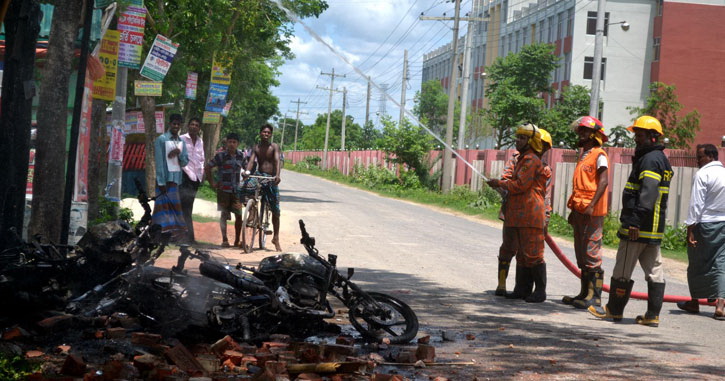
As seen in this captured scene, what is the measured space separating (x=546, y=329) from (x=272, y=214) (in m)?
6.25

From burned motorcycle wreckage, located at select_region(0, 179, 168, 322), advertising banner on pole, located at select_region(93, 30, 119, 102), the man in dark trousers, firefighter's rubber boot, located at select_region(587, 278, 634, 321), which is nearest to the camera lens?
burned motorcycle wreckage, located at select_region(0, 179, 168, 322)

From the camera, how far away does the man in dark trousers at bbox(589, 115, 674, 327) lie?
794 cm

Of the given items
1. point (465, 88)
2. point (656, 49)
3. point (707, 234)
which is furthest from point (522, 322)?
point (656, 49)

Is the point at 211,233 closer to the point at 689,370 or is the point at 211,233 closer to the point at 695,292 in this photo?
the point at 695,292

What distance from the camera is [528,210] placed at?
884 centimetres

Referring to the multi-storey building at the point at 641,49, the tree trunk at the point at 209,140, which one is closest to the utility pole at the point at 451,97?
the tree trunk at the point at 209,140

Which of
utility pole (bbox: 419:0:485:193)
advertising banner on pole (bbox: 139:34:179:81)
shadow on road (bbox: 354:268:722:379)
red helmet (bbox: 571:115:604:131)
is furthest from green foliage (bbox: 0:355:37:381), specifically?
utility pole (bbox: 419:0:485:193)

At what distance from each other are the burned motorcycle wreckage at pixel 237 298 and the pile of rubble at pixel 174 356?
0.12 meters

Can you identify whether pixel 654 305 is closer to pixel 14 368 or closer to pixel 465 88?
pixel 14 368

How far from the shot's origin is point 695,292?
30.0 feet

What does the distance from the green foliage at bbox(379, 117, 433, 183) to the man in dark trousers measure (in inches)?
1357

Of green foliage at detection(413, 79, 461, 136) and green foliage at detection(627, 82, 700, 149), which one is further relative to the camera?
green foliage at detection(413, 79, 461, 136)

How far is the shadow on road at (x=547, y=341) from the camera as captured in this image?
18.7 feet

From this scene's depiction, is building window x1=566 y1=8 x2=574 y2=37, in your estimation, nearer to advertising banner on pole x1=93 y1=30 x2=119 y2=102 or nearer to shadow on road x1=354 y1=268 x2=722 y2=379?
advertising banner on pole x1=93 y1=30 x2=119 y2=102
